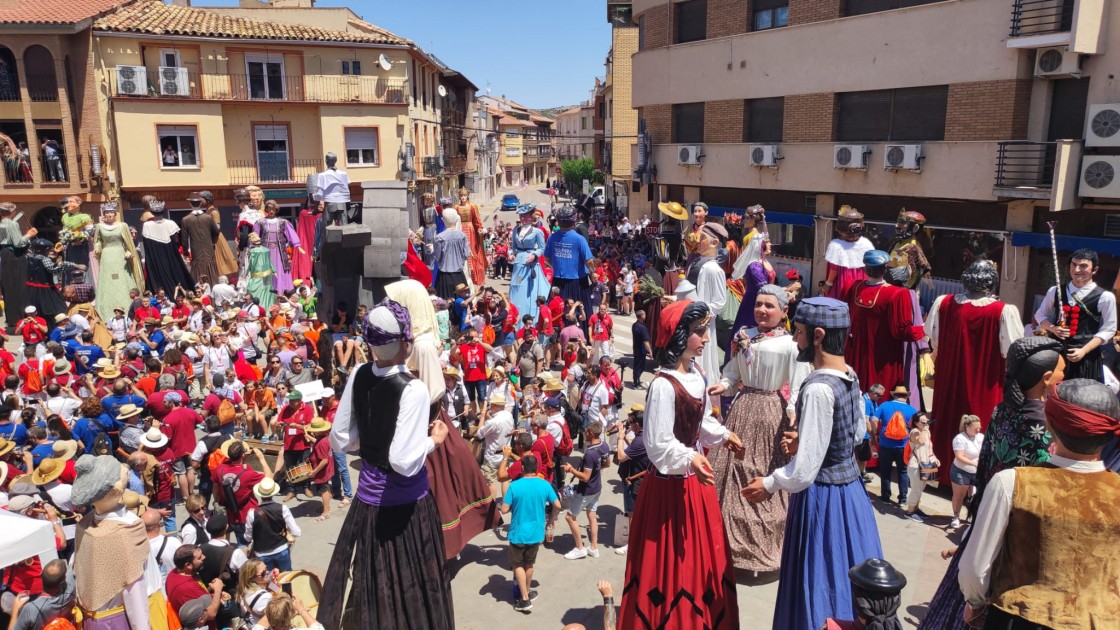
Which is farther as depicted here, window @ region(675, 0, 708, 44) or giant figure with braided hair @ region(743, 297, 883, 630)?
window @ region(675, 0, 708, 44)

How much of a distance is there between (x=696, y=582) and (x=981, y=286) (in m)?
4.21

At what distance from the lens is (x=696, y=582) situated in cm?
443

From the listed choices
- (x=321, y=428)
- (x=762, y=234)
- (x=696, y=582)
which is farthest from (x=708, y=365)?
(x=321, y=428)

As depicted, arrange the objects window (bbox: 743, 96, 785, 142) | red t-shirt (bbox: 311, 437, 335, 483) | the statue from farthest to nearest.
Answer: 1. window (bbox: 743, 96, 785, 142)
2. the statue
3. red t-shirt (bbox: 311, 437, 335, 483)

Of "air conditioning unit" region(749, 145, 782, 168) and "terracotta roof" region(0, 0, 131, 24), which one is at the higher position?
"terracotta roof" region(0, 0, 131, 24)

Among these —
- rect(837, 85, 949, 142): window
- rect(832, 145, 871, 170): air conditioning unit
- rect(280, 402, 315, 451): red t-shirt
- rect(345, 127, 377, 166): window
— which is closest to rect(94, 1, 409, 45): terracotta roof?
rect(345, 127, 377, 166): window

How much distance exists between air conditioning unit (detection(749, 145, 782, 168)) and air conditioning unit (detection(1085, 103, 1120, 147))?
720 centimetres

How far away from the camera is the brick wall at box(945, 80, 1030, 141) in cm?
1419

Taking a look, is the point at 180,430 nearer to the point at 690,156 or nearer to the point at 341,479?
the point at 341,479

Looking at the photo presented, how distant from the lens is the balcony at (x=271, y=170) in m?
29.2

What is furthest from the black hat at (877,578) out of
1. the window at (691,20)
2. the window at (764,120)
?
the window at (691,20)

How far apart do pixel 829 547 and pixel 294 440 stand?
19.7ft

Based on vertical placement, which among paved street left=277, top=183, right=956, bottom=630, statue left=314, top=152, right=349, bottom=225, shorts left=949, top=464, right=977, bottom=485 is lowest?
paved street left=277, top=183, right=956, bottom=630

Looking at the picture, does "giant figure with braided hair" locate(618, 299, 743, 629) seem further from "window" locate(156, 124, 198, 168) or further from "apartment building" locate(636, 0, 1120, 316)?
"window" locate(156, 124, 198, 168)
